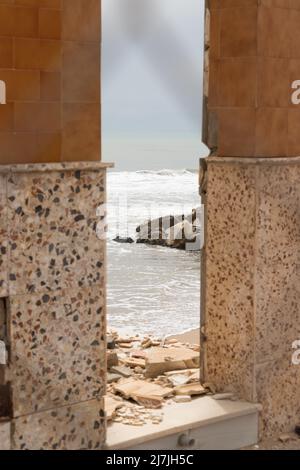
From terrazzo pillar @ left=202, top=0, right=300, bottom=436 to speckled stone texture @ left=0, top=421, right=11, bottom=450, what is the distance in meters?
1.66

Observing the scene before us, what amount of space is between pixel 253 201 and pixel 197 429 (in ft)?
4.51

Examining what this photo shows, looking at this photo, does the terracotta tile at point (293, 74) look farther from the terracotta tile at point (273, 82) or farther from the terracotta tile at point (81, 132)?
the terracotta tile at point (81, 132)

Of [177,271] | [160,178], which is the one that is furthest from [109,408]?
[160,178]

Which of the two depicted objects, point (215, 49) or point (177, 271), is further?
point (177, 271)

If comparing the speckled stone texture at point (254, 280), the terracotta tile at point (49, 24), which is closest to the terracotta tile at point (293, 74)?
the speckled stone texture at point (254, 280)

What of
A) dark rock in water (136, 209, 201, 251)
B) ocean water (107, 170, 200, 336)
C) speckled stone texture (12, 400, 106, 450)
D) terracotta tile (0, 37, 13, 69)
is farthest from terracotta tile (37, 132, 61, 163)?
dark rock in water (136, 209, 201, 251)

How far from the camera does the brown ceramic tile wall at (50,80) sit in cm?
395

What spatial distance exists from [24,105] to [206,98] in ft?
5.07

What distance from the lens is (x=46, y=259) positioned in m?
4.13

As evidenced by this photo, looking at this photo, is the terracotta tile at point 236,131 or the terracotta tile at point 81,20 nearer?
the terracotta tile at point 81,20

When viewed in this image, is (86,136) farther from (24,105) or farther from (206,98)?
(206,98)

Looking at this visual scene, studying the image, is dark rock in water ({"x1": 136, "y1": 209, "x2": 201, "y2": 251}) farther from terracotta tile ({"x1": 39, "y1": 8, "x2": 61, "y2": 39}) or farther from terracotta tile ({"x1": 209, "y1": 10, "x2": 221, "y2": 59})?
terracotta tile ({"x1": 39, "y1": 8, "x2": 61, "y2": 39})

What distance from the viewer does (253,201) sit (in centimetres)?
495

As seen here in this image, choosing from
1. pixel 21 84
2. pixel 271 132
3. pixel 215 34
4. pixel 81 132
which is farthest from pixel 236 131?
pixel 21 84
